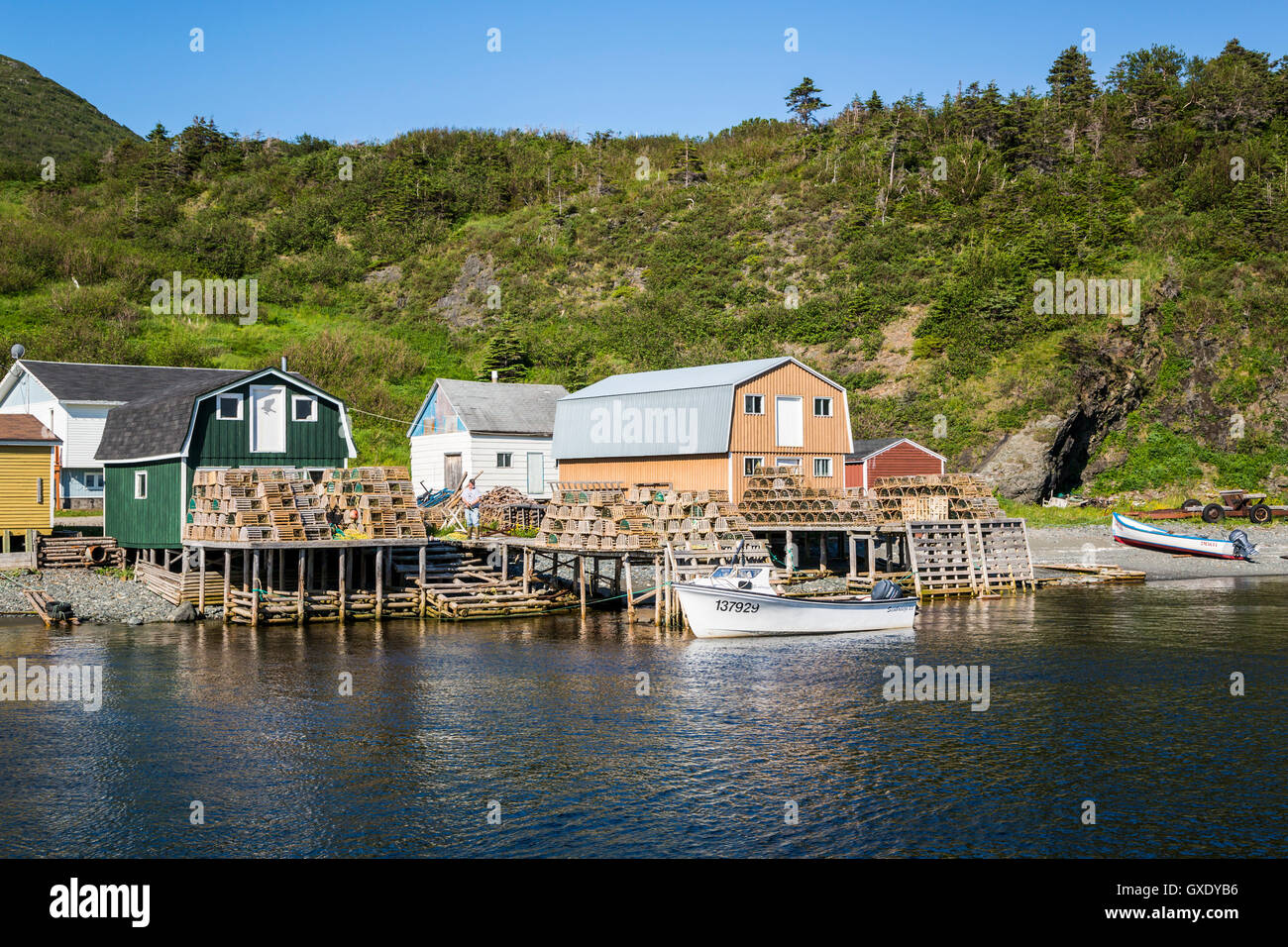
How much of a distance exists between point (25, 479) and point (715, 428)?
2524 cm

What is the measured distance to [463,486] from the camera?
47812 mm

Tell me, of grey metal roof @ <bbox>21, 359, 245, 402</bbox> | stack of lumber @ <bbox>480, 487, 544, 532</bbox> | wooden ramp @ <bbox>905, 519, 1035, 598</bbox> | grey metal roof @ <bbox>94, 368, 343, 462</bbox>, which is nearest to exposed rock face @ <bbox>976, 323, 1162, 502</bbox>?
wooden ramp @ <bbox>905, 519, 1035, 598</bbox>

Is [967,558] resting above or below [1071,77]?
below

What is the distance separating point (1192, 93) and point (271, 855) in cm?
8892

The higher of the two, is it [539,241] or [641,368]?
[539,241]

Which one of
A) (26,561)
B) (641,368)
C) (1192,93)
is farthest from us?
(1192,93)

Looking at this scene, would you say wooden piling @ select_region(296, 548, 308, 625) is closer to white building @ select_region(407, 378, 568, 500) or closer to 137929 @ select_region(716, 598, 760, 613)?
137929 @ select_region(716, 598, 760, 613)

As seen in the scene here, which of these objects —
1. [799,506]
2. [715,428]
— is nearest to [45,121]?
[715,428]

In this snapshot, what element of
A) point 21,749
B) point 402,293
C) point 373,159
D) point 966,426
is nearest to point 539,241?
point 402,293

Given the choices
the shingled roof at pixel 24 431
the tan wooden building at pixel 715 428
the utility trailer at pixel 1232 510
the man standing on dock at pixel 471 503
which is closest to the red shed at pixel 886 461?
the tan wooden building at pixel 715 428

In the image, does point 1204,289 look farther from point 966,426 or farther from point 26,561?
point 26,561

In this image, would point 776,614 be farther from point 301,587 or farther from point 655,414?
point 655,414

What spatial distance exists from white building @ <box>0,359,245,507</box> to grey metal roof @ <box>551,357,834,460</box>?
14920 mm

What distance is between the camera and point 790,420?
147ft
